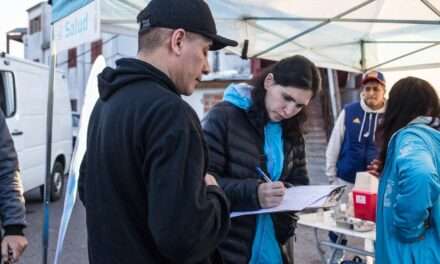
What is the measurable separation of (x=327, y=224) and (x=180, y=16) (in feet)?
8.17

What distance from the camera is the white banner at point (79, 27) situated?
2.71 m

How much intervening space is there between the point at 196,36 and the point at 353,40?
4369 millimetres

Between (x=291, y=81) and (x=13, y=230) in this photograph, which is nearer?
(x=291, y=81)

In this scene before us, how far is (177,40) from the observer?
1301mm

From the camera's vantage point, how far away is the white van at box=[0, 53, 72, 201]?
688 cm

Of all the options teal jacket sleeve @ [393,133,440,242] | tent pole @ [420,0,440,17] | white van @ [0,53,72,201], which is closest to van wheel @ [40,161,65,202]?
white van @ [0,53,72,201]

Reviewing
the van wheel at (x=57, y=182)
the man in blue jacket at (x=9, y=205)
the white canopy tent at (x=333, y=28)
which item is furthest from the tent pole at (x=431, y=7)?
the van wheel at (x=57, y=182)

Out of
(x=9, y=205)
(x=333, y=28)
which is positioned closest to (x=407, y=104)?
(x=9, y=205)

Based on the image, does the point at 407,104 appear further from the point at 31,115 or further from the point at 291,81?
the point at 31,115

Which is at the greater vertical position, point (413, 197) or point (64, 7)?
point (64, 7)

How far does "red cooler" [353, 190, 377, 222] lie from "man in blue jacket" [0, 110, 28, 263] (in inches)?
80.6

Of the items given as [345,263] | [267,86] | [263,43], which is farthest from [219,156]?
[263,43]

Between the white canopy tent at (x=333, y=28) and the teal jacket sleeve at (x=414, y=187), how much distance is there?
2.22 metres

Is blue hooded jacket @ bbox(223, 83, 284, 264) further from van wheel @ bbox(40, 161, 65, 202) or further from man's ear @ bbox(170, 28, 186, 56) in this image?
van wheel @ bbox(40, 161, 65, 202)
